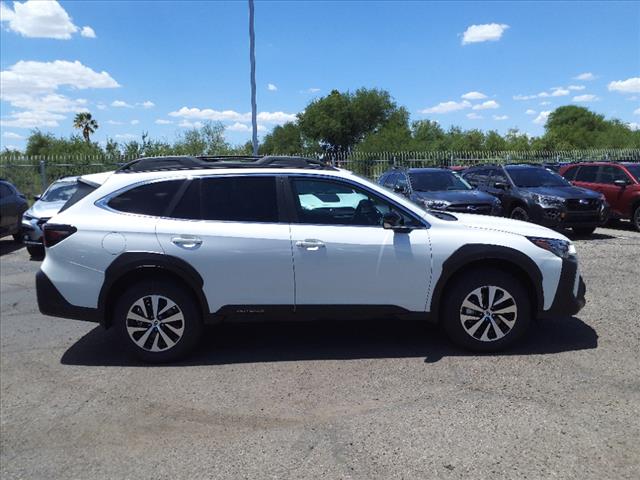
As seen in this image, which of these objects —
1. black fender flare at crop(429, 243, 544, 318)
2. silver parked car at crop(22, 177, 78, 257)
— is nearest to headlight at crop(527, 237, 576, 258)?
black fender flare at crop(429, 243, 544, 318)

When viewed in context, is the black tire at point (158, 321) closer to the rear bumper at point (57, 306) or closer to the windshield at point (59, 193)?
the rear bumper at point (57, 306)

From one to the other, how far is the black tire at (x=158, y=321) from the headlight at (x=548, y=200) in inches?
357

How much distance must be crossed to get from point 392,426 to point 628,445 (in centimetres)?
144

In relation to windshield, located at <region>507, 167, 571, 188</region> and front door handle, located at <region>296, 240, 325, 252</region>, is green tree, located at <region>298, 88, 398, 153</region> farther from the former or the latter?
front door handle, located at <region>296, 240, 325, 252</region>

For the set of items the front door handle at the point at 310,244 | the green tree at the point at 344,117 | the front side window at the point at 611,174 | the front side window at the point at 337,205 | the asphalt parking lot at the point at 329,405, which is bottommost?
the asphalt parking lot at the point at 329,405

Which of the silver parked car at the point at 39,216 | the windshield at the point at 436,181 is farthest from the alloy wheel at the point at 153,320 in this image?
the windshield at the point at 436,181

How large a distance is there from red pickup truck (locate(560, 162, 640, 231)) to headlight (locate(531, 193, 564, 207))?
2896mm

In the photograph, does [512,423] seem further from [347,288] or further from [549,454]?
[347,288]

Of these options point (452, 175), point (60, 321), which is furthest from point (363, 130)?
point (60, 321)

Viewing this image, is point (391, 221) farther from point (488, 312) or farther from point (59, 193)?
point (59, 193)

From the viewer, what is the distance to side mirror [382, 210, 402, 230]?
16.0ft

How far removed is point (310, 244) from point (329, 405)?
1.40m

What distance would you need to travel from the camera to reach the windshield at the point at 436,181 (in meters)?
11.4

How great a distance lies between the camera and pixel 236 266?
4801mm
